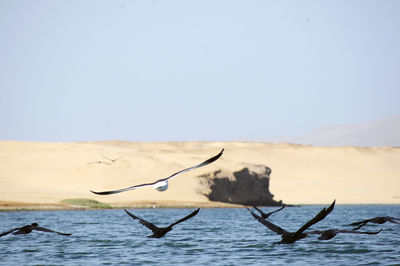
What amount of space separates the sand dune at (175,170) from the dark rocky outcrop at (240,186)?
103 centimetres

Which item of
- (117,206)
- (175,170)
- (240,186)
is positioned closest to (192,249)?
(117,206)

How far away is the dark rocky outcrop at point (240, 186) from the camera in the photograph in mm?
73250

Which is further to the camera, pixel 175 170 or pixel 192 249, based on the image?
pixel 175 170

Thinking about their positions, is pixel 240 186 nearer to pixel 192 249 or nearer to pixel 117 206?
pixel 117 206

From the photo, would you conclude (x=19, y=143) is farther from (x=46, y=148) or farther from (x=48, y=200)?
(x=48, y=200)

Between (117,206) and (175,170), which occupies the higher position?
(175,170)

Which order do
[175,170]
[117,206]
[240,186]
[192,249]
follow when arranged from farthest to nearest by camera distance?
[175,170] → [240,186] → [117,206] → [192,249]

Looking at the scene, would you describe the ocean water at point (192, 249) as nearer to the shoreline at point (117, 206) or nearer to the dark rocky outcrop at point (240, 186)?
the shoreline at point (117, 206)

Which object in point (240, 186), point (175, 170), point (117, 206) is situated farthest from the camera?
point (175, 170)

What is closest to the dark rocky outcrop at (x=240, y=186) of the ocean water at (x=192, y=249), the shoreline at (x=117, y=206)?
the shoreline at (x=117, y=206)

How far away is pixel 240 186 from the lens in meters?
75.6

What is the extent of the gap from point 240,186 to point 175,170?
752cm

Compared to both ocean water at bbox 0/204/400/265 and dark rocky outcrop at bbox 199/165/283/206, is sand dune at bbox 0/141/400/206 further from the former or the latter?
ocean water at bbox 0/204/400/265

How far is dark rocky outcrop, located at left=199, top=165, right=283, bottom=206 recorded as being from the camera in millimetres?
73250
